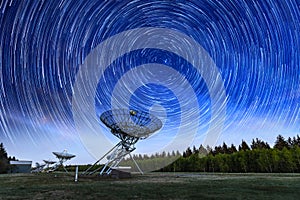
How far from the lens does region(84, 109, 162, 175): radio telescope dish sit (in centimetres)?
2119

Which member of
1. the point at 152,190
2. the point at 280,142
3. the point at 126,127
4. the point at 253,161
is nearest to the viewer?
the point at 152,190

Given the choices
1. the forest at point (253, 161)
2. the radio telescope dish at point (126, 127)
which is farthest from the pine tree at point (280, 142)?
the radio telescope dish at point (126, 127)

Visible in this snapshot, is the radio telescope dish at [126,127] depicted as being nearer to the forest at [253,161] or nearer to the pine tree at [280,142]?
the forest at [253,161]

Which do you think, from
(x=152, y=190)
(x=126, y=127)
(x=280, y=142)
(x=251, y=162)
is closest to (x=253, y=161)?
(x=251, y=162)

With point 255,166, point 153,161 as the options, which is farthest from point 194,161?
point 153,161

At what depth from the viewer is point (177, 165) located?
58812 millimetres

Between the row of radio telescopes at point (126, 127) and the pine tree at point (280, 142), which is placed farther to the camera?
the pine tree at point (280, 142)

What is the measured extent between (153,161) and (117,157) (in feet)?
196

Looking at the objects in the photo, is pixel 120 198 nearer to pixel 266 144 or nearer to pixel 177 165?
pixel 177 165

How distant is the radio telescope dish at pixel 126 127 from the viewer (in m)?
21.2

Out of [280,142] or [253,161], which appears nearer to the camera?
[253,161]

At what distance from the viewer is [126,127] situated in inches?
847

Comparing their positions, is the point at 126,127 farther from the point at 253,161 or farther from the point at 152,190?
the point at 253,161

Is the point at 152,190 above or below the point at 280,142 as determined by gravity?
below
